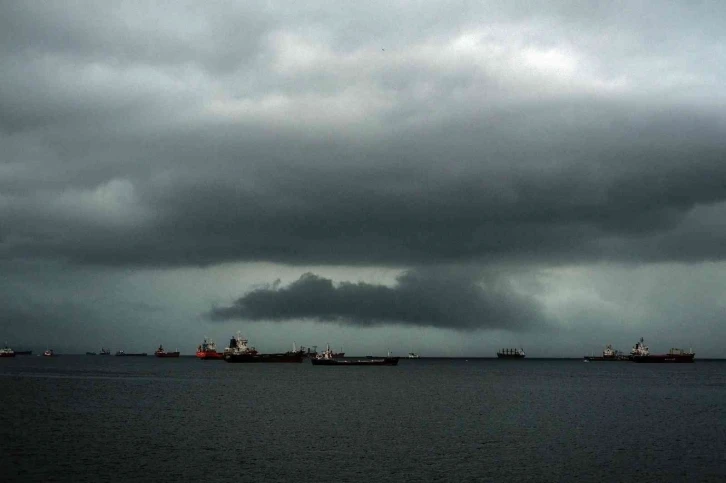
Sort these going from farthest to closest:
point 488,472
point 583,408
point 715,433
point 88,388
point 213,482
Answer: point 88,388, point 583,408, point 715,433, point 488,472, point 213,482

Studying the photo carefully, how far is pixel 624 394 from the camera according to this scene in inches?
6560

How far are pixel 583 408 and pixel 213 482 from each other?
3459 inches

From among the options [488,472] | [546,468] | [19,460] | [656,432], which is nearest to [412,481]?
[488,472]

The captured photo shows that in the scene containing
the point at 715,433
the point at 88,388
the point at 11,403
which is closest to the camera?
the point at 715,433

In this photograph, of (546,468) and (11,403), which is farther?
(11,403)

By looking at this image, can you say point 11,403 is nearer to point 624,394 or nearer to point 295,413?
point 295,413

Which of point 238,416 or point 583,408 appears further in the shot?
point 583,408

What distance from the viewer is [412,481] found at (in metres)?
57.1

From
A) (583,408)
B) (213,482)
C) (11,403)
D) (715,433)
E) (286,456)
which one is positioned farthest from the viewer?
(583,408)

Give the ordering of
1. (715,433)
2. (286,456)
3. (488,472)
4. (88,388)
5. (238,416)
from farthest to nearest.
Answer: (88,388), (238,416), (715,433), (286,456), (488,472)

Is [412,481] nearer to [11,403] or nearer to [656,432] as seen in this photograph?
[656,432]

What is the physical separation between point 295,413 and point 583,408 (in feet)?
175

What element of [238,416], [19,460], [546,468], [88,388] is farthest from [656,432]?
[88,388]

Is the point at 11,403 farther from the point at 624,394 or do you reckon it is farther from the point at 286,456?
the point at 624,394
